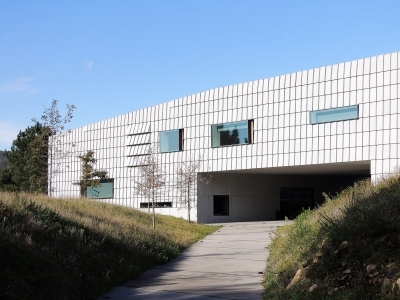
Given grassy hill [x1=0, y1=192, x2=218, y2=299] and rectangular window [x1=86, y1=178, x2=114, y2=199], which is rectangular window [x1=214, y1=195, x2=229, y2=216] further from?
grassy hill [x1=0, y1=192, x2=218, y2=299]

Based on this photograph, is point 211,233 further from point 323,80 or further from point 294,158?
point 323,80

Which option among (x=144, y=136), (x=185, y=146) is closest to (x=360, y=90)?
(x=185, y=146)

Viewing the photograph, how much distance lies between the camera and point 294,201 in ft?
140

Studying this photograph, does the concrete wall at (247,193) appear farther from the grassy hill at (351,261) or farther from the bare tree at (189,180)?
the grassy hill at (351,261)

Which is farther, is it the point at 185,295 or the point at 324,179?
the point at 324,179

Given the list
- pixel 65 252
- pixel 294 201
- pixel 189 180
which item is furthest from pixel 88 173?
pixel 65 252

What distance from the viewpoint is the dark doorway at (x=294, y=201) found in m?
41.7

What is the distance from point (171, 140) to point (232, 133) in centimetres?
503

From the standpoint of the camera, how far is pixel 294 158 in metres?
30.8

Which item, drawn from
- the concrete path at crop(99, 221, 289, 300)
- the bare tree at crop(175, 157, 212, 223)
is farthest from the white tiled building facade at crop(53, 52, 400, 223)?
the concrete path at crop(99, 221, 289, 300)

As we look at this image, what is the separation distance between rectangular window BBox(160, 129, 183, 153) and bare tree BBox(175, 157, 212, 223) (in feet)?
4.82

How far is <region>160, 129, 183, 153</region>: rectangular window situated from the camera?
36969 mm

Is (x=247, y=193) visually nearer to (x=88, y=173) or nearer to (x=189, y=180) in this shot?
(x=189, y=180)

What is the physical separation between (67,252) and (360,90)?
61.7 ft
